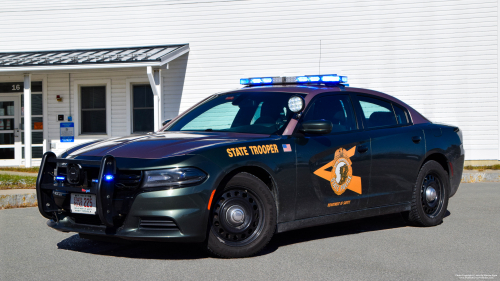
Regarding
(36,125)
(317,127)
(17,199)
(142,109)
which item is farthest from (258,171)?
(36,125)

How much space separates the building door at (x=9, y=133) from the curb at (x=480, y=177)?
1252 cm

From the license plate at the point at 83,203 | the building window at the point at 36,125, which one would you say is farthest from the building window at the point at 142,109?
the license plate at the point at 83,203

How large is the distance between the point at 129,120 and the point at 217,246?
1249cm

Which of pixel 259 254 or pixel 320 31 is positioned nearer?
pixel 259 254

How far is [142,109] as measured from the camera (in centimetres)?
1683

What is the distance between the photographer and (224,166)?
4707 millimetres

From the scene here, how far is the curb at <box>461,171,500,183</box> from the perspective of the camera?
12109 millimetres

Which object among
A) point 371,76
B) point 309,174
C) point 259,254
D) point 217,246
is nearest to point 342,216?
point 309,174

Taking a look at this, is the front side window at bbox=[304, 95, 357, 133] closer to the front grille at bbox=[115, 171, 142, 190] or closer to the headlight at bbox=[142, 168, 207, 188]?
the headlight at bbox=[142, 168, 207, 188]

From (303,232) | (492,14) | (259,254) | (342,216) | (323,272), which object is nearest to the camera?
(323,272)

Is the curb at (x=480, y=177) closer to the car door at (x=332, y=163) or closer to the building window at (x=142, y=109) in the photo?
the car door at (x=332, y=163)

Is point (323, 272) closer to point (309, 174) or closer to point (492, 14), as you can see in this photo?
point (309, 174)

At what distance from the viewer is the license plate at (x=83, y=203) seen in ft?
15.2

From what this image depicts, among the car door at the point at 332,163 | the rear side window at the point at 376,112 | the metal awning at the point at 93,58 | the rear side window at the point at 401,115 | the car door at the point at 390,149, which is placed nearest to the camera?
the car door at the point at 332,163
